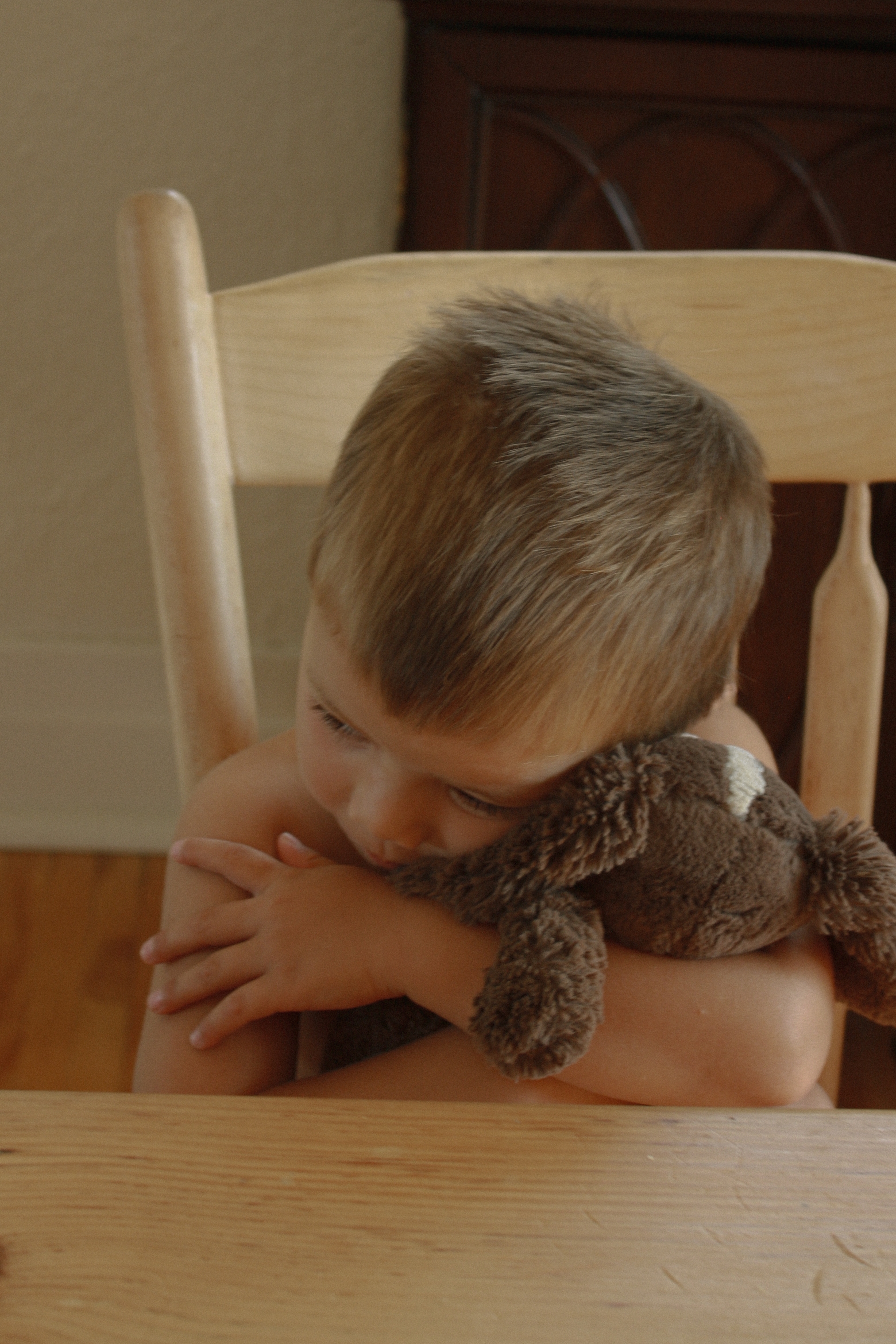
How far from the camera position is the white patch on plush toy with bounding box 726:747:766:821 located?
0.45 metres

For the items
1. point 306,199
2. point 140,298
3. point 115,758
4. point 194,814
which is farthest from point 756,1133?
point 115,758

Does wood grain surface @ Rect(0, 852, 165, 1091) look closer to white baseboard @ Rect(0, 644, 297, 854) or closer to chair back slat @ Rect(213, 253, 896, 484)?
white baseboard @ Rect(0, 644, 297, 854)

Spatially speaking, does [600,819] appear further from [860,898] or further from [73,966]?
[73,966]

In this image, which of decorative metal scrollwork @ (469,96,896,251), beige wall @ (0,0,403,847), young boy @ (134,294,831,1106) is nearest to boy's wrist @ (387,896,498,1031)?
young boy @ (134,294,831,1106)

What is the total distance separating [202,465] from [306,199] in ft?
2.64

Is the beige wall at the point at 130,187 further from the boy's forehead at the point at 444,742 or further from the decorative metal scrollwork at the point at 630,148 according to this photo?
the boy's forehead at the point at 444,742

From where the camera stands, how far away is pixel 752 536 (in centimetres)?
50

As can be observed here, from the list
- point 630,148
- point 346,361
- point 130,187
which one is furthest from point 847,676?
point 130,187

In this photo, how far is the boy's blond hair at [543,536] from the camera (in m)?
0.42

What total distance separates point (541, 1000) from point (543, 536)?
166 mm

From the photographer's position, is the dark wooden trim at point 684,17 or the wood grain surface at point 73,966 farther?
the wood grain surface at point 73,966

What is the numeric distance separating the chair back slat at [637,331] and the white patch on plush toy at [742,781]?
229 mm

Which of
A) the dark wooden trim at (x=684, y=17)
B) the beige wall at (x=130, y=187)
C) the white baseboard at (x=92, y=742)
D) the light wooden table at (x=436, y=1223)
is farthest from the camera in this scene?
the white baseboard at (x=92, y=742)

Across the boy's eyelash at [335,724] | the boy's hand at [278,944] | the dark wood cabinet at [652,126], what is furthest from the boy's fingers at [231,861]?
the dark wood cabinet at [652,126]
